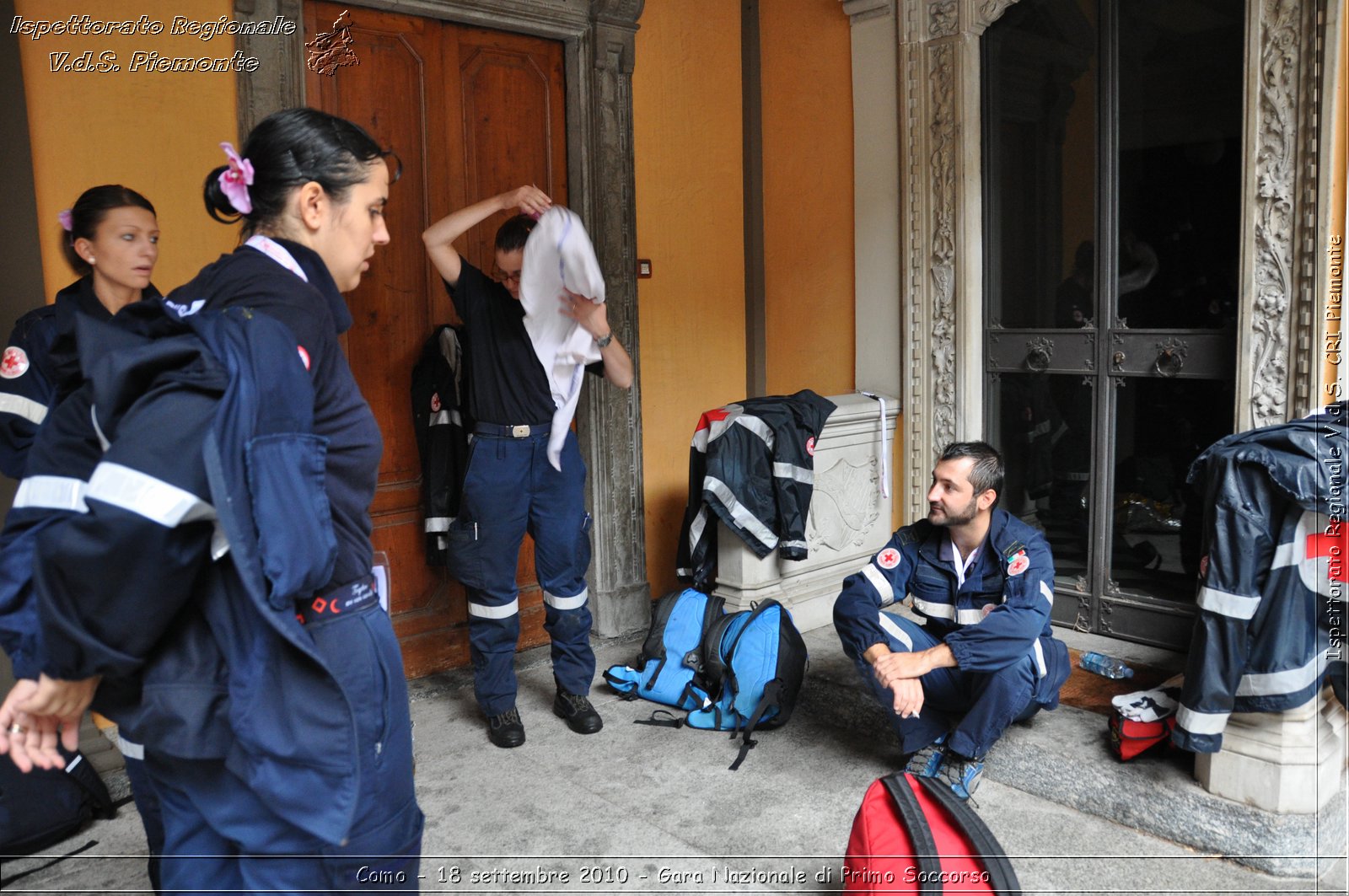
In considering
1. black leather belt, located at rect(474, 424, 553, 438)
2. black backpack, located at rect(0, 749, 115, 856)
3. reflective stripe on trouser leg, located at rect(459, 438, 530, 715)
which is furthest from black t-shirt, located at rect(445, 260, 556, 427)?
black backpack, located at rect(0, 749, 115, 856)

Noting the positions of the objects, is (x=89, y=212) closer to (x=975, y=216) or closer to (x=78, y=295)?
(x=78, y=295)

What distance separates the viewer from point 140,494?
4.20 feet

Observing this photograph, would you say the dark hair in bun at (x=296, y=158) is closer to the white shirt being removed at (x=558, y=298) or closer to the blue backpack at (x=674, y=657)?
the white shirt being removed at (x=558, y=298)

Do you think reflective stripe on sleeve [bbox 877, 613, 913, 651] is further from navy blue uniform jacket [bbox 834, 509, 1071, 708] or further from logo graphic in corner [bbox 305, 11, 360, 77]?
logo graphic in corner [bbox 305, 11, 360, 77]

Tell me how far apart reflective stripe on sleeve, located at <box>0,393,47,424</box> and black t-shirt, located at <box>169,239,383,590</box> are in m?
1.63

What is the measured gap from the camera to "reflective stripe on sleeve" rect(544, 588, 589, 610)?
3.79 m

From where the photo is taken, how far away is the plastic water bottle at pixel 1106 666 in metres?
3.82

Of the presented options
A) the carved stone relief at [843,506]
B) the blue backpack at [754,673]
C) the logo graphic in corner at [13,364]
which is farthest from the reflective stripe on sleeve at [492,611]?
the logo graphic in corner at [13,364]

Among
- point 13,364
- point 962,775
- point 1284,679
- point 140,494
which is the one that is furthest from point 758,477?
point 140,494

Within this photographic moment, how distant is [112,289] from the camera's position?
2945mm

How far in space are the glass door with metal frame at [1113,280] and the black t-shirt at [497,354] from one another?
2208 millimetres

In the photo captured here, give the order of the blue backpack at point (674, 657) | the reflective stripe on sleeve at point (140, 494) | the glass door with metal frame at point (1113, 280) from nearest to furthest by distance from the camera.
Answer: the reflective stripe on sleeve at point (140, 494), the glass door with metal frame at point (1113, 280), the blue backpack at point (674, 657)

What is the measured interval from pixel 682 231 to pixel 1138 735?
3.04 m

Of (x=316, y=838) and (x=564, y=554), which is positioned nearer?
(x=316, y=838)
